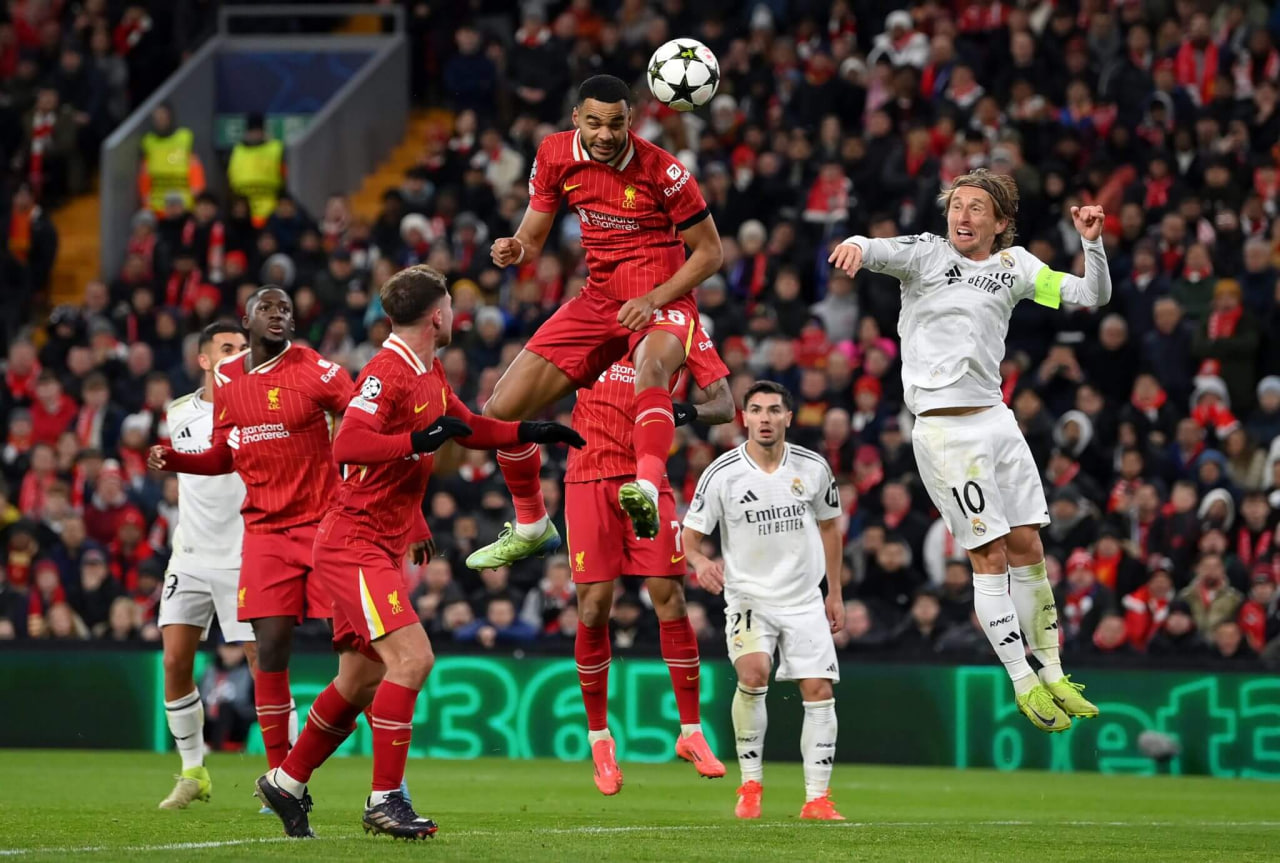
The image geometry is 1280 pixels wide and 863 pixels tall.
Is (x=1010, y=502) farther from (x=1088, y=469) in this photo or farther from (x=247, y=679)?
(x=247, y=679)

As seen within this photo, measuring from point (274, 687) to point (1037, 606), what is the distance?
162 inches

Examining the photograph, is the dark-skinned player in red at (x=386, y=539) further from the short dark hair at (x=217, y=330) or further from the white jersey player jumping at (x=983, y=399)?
the short dark hair at (x=217, y=330)

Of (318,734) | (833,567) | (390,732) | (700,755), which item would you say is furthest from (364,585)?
(833,567)

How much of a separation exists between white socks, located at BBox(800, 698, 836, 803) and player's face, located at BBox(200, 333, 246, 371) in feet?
13.2

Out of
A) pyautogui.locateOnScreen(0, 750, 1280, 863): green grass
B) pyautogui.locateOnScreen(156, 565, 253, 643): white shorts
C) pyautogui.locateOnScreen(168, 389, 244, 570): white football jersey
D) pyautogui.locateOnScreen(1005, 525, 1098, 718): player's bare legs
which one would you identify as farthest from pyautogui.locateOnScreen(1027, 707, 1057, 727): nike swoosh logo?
pyautogui.locateOnScreen(168, 389, 244, 570): white football jersey

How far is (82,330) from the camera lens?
73.9ft

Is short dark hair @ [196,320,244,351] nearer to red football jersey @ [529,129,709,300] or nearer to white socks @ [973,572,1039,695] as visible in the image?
red football jersey @ [529,129,709,300]

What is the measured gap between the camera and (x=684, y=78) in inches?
420

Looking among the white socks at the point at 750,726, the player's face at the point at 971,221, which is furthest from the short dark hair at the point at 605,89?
the white socks at the point at 750,726

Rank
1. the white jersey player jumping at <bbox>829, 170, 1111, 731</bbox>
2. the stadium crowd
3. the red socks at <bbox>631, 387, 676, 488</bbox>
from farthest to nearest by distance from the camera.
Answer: the stadium crowd → the white jersey player jumping at <bbox>829, 170, 1111, 731</bbox> → the red socks at <bbox>631, 387, 676, 488</bbox>

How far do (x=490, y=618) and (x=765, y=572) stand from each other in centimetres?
582

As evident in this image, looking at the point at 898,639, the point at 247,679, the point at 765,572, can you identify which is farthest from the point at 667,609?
the point at 247,679

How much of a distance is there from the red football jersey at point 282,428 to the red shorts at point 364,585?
4.65 ft

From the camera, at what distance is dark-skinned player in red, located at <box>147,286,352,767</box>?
35.0 feet
